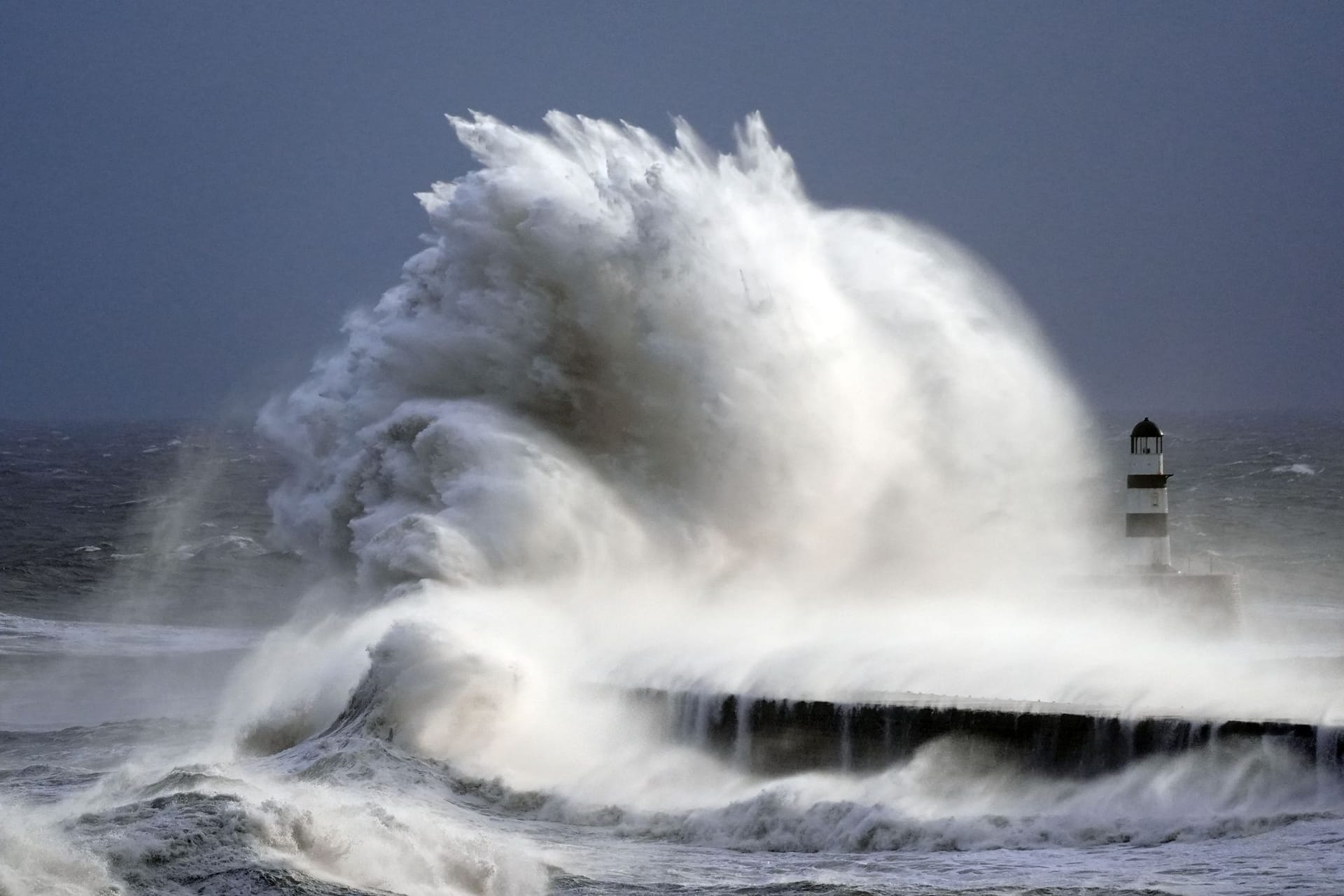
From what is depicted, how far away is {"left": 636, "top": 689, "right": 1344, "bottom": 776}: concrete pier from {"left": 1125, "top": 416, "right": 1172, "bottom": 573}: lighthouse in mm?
6461

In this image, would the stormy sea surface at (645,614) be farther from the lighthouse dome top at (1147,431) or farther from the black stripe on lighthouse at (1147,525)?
the lighthouse dome top at (1147,431)

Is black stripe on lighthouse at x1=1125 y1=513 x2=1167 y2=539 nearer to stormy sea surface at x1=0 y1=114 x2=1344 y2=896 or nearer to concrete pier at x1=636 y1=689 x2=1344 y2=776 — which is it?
stormy sea surface at x1=0 y1=114 x2=1344 y2=896

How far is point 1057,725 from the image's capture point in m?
10.0

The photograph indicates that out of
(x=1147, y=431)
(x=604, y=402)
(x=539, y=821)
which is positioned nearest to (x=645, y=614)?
(x=604, y=402)

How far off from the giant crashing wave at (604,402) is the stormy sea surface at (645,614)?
0.12ft

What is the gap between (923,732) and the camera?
10.4 meters

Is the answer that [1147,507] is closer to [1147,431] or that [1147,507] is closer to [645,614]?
[1147,431]

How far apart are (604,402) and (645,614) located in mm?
2205

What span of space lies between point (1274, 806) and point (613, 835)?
366 cm

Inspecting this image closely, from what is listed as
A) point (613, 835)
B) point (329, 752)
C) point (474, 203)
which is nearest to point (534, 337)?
point (474, 203)

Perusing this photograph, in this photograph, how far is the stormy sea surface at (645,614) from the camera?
886 centimetres

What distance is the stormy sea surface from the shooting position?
8859 mm

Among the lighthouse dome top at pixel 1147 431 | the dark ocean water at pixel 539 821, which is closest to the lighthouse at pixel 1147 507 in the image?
the lighthouse dome top at pixel 1147 431

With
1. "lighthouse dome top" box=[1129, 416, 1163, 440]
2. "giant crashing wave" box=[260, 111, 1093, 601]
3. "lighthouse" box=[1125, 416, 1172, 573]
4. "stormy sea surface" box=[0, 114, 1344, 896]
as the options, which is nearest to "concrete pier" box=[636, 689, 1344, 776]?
"stormy sea surface" box=[0, 114, 1344, 896]
